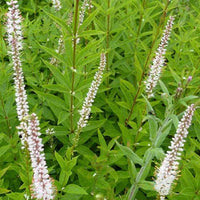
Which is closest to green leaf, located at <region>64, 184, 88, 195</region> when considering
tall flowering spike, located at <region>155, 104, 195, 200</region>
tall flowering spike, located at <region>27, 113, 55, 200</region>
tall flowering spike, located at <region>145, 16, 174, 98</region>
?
tall flowering spike, located at <region>27, 113, 55, 200</region>

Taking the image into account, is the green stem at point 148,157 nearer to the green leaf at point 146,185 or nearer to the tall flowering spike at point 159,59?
the green leaf at point 146,185

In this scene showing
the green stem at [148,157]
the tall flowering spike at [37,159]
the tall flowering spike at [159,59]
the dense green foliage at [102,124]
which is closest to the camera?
the tall flowering spike at [37,159]

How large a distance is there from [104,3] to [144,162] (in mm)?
2569

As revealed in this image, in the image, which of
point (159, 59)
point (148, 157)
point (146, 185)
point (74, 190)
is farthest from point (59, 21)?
point (146, 185)

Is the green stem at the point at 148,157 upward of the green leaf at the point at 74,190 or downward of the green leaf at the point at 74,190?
upward

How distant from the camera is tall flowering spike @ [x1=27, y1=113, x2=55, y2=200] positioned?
198cm

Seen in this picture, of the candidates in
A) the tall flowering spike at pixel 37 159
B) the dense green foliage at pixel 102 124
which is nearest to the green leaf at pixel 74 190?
the dense green foliage at pixel 102 124

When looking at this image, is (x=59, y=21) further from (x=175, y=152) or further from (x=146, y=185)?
(x=146, y=185)

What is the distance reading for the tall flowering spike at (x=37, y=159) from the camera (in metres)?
1.98

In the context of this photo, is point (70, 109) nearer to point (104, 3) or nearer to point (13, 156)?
point (13, 156)

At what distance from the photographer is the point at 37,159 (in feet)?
6.79

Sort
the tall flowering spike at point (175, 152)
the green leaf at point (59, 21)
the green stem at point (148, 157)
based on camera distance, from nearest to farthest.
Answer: the tall flowering spike at point (175, 152) → the green stem at point (148, 157) → the green leaf at point (59, 21)

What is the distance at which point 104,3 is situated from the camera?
14.0 feet

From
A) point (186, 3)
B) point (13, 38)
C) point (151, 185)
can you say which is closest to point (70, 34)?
point (13, 38)
